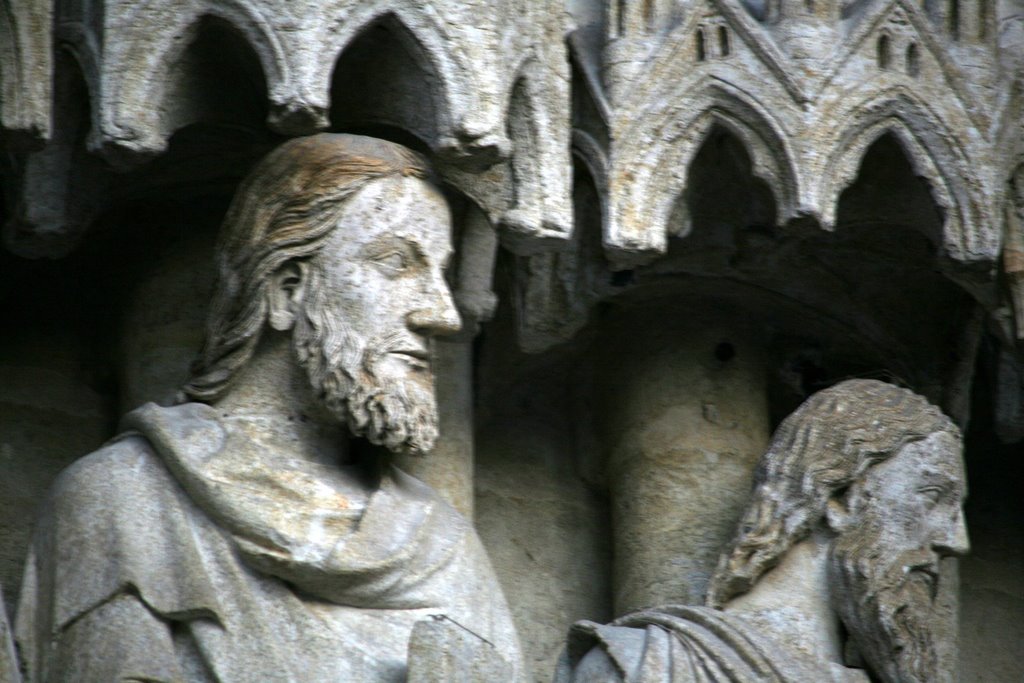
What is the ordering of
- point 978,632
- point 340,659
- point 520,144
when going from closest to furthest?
point 340,659 < point 520,144 < point 978,632

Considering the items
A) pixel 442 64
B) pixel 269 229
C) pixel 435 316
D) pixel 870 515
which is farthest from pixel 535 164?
pixel 870 515

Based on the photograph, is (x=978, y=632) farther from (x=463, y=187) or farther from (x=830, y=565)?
(x=463, y=187)

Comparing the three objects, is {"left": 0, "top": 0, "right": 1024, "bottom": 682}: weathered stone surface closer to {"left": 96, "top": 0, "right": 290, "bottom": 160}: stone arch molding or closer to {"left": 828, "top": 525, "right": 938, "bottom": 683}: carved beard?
{"left": 96, "top": 0, "right": 290, "bottom": 160}: stone arch molding

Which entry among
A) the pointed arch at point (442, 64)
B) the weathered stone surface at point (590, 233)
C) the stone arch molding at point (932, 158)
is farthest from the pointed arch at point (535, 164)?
the stone arch molding at point (932, 158)

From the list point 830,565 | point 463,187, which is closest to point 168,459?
point 463,187

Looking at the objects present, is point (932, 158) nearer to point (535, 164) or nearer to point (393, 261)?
point (535, 164)

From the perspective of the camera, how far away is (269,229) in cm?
614

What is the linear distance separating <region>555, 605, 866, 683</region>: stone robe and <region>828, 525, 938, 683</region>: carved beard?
7cm

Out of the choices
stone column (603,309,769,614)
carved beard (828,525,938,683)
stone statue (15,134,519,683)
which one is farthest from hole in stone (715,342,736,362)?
stone statue (15,134,519,683)

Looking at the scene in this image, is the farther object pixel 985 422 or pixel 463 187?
pixel 985 422

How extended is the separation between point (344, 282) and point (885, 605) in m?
1.09

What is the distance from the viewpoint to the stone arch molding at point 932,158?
651 centimetres

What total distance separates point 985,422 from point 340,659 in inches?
69.0

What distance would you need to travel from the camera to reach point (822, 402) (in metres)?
6.50
